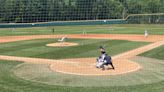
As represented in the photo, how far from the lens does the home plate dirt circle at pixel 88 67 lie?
16.8 meters

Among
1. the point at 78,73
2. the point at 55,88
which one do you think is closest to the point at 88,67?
the point at 78,73

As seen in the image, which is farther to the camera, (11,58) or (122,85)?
(11,58)

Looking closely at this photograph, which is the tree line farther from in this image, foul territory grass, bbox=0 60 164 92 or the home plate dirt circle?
foul territory grass, bbox=0 60 164 92

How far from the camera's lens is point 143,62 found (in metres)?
20.0

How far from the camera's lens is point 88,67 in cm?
1819

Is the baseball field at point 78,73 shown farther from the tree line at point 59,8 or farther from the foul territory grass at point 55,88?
the tree line at point 59,8

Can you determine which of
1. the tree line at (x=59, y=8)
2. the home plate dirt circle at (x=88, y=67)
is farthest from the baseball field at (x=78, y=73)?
the tree line at (x=59, y=8)

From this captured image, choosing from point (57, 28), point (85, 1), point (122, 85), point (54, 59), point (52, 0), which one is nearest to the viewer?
point (122, 85)

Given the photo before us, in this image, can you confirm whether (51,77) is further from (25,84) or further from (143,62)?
(143,62)

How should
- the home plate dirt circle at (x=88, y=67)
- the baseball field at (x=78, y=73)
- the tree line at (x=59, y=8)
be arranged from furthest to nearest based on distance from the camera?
the tree line at (x=59, y=8) < the home plate dirt circle at (x=88, y=67) < the baseball field at (x=78, y=73)

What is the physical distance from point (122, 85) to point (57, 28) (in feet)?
137

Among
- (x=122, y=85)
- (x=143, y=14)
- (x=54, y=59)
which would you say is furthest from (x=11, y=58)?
(x=143, y=14)

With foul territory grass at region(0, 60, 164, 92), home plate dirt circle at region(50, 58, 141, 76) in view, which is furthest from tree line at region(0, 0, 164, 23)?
foul territory grass at region(0, 60, 164, 92)

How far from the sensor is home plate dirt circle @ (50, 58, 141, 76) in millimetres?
16781
